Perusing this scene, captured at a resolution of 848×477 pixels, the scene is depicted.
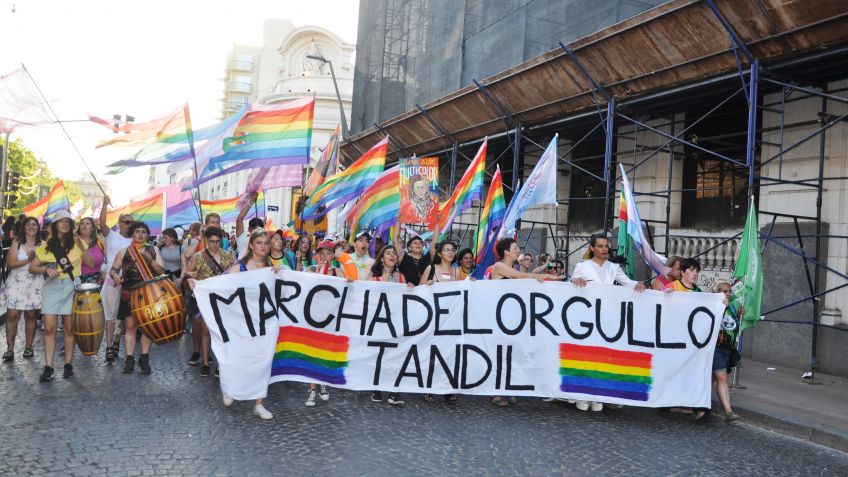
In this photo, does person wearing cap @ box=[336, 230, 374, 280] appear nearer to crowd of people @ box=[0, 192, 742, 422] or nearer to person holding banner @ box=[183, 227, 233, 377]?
crowd of people @ box=[0, 192, 742, 422]

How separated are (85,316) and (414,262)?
3358mm

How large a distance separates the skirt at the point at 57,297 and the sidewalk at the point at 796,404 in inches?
266

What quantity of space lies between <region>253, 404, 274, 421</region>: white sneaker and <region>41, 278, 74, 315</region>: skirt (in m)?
2.66

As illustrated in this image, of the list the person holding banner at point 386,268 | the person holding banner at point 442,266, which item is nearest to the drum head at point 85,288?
the person holding banner at point 386,268

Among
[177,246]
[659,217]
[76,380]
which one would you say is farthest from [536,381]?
[659,217]

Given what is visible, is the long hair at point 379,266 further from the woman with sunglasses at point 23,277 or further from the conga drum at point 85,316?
the woman with sunglasses at point 23,277

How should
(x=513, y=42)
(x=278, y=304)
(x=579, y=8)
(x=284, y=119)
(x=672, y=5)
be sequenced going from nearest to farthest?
(x=278, y=304) < (x=672, y=5) < (x=284, y=119) < (x=579, y=8) < (x=513, y=42)

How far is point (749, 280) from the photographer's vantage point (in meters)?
7.38

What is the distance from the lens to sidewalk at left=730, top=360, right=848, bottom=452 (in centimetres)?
615

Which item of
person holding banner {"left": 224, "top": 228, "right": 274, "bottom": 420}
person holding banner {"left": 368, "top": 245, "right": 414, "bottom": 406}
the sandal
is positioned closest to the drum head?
person holding banner {"left": 224, "top": 228, "right": 274, "bottom": 420}

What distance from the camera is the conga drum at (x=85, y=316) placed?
280 inches

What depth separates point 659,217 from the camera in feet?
41.7

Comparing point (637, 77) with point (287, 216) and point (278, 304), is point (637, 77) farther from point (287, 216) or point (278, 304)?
point (287, 216)

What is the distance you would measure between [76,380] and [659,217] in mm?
9740
